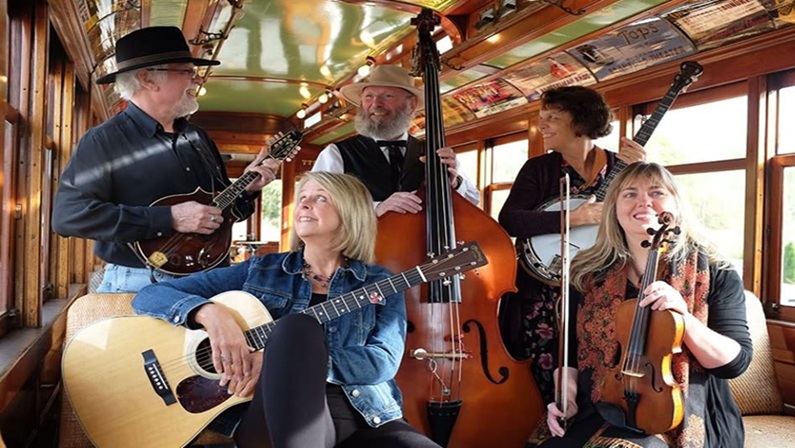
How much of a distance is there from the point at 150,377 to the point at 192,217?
1.85 ft

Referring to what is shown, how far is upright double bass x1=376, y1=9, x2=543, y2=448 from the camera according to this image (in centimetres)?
225

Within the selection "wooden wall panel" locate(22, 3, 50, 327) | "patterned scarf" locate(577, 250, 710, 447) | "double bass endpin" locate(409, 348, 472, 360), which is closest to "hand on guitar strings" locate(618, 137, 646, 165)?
"patterned scarf" locate(577, 250, 710, 447)

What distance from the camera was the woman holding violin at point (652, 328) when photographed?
1717 millimetres

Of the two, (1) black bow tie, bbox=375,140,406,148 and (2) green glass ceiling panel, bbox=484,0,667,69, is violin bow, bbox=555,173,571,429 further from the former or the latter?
(2) green glass ceiling panel, bbox=484,0,667,69

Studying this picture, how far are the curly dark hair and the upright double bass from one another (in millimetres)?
656

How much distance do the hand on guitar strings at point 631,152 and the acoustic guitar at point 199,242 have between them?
1256mm

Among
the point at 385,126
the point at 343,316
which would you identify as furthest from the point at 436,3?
the point at 343,316

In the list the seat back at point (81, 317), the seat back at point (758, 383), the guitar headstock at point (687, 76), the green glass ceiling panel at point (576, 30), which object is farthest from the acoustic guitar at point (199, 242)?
the green glass ceiling panel at point (576, 30)

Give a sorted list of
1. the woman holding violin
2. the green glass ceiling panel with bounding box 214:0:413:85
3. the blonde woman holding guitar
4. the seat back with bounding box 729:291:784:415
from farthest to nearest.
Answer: the green glass ceiling panel with bounding box 214:0:413:85 → the seat back with bounding box 729:291:784:415 → the woman holding violin → the blonde woman holding guitar

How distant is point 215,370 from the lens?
73.1 inches

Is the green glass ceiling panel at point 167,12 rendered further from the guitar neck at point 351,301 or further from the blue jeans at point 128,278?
the guitar neck at point 351,301

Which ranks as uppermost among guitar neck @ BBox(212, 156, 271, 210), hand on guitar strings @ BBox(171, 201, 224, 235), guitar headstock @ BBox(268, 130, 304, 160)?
guitar headstock @ BBox(268, 130, 304, 160)

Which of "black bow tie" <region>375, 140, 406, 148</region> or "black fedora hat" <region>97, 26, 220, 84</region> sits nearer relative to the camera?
"black fedora hat" <region>97, 26, 220, 84</region>

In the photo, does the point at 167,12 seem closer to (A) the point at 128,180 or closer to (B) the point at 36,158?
(B) the point at 36,158
